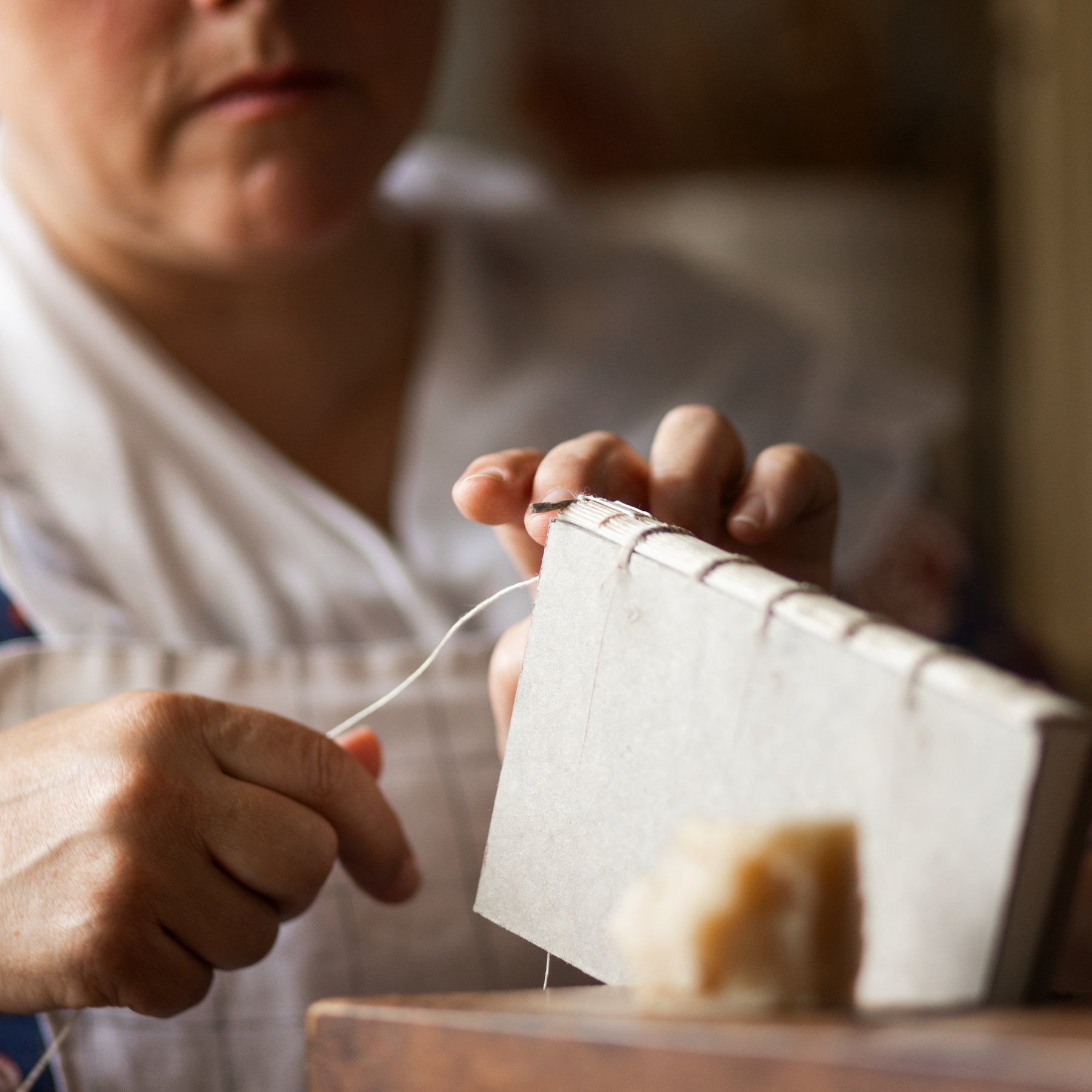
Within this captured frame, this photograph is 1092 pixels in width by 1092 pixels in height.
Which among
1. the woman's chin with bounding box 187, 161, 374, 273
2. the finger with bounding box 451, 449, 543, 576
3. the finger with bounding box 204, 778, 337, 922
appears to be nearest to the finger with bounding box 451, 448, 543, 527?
the finger with bounding box 451, 449, 543, 576

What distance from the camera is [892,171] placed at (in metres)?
1.53

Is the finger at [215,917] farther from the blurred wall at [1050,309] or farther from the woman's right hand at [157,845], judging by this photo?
the blurred wall at [1050,309]

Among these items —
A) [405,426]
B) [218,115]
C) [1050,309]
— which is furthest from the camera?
[1050,309]

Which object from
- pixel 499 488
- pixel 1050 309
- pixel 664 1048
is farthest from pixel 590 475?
pixel 1050 309

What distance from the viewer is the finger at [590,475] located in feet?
1.37

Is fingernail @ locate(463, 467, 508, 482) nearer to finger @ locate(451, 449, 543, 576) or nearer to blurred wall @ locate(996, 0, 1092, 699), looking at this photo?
finger @ locate(451, 449, 543, 576)

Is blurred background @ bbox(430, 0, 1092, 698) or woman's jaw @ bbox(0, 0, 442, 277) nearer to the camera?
woman's jaw @ bbox(0, 0, 442, 277)

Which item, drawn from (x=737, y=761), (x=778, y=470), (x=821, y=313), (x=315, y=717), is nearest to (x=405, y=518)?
(x=315, y=717)

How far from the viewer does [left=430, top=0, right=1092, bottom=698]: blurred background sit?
4.66 ft

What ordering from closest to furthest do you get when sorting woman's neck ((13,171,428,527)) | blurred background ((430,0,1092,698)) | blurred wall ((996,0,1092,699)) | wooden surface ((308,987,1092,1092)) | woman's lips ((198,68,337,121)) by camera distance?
wooden surface ((308,987,1092,1092)) → woman's lips ((198,68,337,121)) → woman's neck ((13,171,428,527)) → blurred background ((430,0,1092,698)) → blurred wall ((996,0,1092,699))

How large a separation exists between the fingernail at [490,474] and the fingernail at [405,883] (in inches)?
5.7

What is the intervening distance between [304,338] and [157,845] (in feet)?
1.58

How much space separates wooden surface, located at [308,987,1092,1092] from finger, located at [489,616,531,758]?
17 centimetres

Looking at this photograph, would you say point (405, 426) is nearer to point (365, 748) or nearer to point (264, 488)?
point (264, 488)
